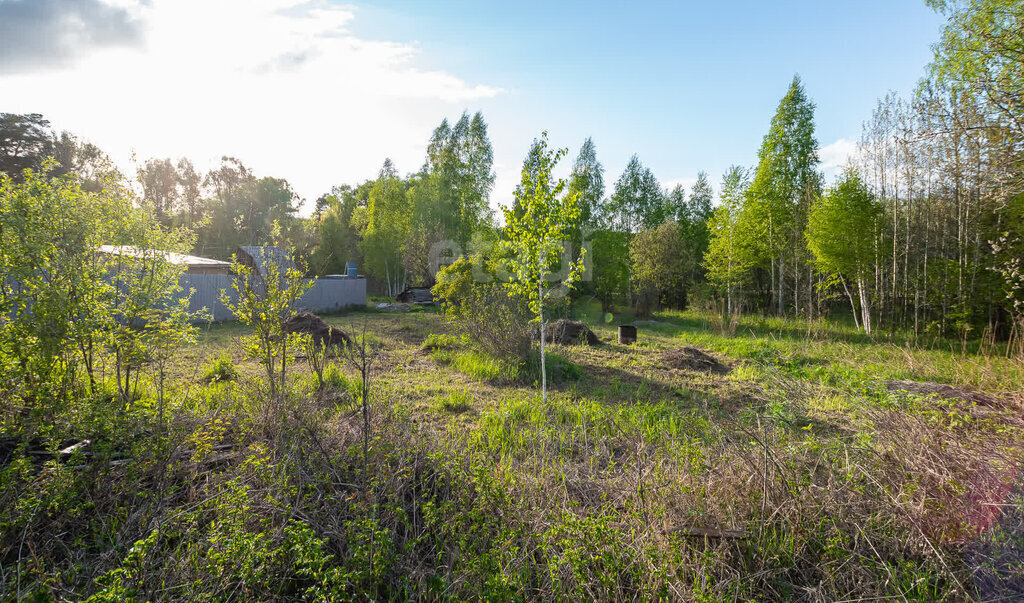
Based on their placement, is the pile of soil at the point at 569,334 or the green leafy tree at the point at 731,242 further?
the green leafy tree at the point at 731,242

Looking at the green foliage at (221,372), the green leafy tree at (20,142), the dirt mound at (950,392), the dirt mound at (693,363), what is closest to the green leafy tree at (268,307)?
the green foliage at (221,372)

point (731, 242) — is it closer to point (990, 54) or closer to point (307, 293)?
point (990, 54)

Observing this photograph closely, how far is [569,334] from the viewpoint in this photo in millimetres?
11359

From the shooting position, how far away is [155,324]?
14.6 feet

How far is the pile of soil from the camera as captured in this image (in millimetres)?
11125

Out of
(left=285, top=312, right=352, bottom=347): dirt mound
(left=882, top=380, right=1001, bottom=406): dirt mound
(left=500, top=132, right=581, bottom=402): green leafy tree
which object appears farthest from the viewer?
(left=285, top=312, right=352, bottom=347): dirt mound

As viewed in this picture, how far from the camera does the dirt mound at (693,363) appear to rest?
810 centimetres

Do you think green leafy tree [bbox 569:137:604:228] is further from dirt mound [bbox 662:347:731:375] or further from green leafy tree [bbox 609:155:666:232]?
dirt mound [bbox 662:347:731:375]

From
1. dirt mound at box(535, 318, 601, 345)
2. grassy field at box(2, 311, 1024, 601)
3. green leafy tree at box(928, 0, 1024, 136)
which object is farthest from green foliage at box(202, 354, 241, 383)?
green leafy tree at box(928, 0, 1024, 136)

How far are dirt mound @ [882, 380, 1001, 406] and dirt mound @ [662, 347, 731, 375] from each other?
251 centimetres

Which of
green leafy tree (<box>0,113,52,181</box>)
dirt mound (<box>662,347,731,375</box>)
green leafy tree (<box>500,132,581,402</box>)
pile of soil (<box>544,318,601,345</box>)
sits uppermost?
green leafy tree (<box>0,113,52,181</box>)

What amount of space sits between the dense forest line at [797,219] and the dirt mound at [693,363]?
3907 millimetres

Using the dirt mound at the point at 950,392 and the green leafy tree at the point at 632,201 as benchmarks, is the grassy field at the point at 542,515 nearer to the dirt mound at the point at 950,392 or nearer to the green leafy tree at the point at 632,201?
the dirt mound at the point at 950,392

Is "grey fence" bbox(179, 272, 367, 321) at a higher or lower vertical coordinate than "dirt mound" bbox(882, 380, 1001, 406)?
higher
